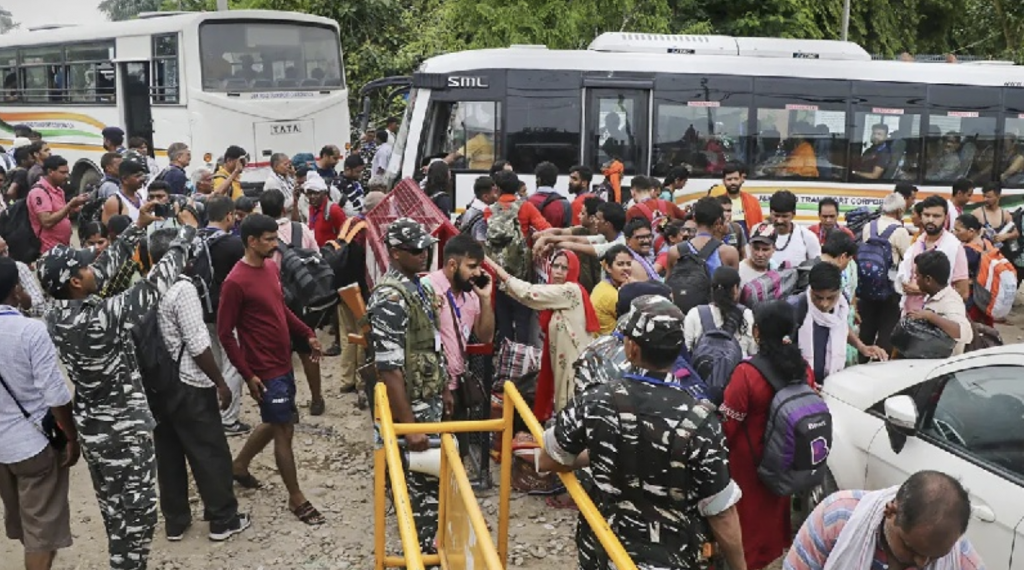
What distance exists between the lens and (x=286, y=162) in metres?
10.1

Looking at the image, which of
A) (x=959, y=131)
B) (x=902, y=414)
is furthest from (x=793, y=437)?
(x=959, y=131)

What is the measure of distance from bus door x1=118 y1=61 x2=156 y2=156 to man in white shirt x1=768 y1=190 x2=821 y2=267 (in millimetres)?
12236

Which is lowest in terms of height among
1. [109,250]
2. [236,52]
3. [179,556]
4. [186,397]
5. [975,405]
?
[179,556]

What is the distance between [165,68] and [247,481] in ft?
36.6

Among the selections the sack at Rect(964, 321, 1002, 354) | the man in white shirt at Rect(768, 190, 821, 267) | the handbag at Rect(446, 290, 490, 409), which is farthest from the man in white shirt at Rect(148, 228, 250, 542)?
the sack at Rect(964, 321, 1002, 354)

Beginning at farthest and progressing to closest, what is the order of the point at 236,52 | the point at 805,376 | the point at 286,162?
1. the point at 236,52
2. the point at 286,162
3. the point at 805,376

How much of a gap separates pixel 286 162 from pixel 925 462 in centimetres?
761

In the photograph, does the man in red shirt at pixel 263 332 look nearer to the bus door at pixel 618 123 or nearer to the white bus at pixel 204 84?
the bus door at pixel 618 123

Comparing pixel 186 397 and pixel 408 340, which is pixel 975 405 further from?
pixel 186 397

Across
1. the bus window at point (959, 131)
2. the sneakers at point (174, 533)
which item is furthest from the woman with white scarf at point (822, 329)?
the bus window at point (959, 131)

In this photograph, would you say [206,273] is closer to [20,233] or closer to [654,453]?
[20,233]

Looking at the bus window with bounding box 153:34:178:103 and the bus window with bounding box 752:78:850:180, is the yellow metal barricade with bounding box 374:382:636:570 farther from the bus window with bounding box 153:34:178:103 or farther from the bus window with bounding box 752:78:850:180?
the bus window with bounding box 153:34:178:103

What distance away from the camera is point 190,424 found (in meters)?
5.40

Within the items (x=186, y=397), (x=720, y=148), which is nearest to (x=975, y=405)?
(x=186, y=397)
